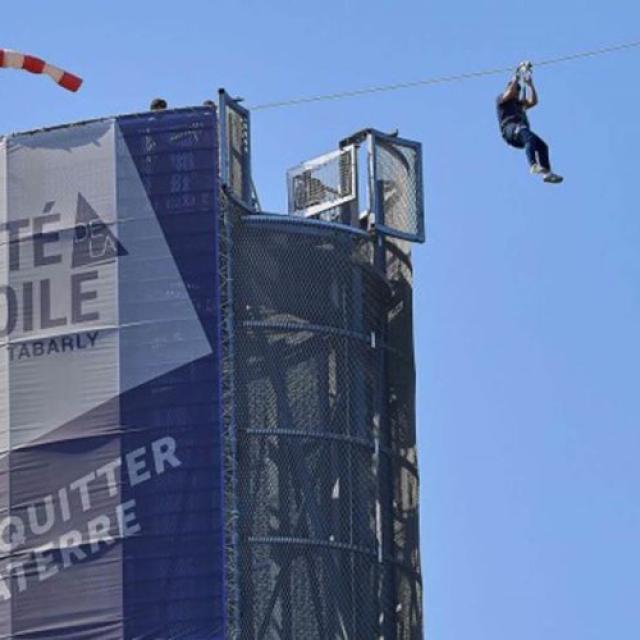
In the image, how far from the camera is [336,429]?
65938 millimetres

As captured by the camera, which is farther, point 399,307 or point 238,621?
point 399,307

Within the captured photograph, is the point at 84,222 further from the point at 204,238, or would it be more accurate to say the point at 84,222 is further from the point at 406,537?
the point at 406,537

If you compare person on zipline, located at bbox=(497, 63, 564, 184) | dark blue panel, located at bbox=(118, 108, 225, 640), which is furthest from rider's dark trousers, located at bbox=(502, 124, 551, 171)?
dark blue panel, located at bbox=(118, 108, 225, 640)

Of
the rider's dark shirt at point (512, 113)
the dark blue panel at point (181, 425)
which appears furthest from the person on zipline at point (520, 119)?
the dark blue panel at point (181, 425)

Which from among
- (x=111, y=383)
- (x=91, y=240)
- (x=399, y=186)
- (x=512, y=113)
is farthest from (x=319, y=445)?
(x=512, y=113)

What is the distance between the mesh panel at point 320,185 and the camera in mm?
68062

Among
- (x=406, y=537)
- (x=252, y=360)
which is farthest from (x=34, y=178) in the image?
(x=406, y=537)

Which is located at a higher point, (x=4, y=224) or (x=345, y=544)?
(x=4, y=224)

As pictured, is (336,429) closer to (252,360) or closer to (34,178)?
(252,360)

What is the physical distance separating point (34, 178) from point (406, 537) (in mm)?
9336

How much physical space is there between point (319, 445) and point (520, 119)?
8.24 meters

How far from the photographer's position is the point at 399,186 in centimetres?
6875

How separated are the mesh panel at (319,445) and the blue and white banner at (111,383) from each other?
3.47 feet

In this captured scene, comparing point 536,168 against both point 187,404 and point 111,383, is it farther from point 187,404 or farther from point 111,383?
point 111,383
